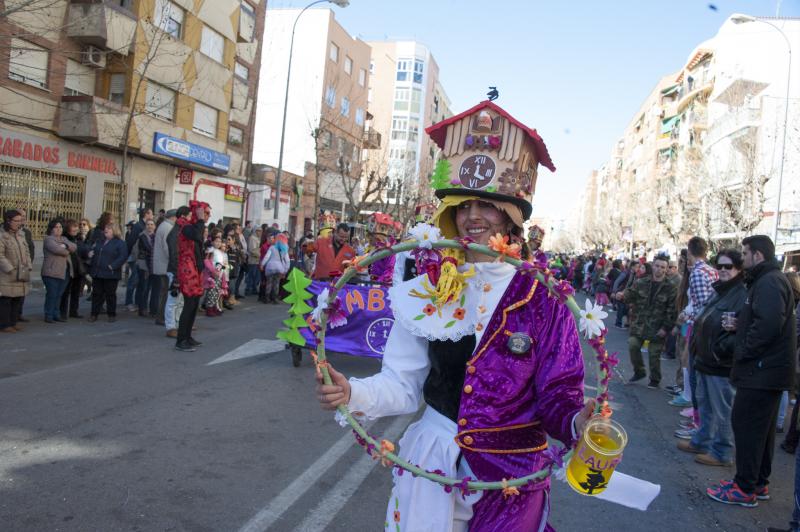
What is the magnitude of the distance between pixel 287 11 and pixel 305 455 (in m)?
45.1

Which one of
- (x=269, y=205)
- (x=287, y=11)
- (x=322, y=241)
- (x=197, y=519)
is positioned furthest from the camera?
(x=287, y=11)

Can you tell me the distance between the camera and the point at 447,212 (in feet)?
8.61

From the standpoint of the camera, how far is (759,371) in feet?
16.2

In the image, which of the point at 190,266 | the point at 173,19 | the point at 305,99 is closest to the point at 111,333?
the point at 190,266

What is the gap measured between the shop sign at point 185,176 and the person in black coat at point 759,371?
977 inches

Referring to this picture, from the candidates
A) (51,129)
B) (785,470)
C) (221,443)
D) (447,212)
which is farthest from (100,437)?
(51,129)

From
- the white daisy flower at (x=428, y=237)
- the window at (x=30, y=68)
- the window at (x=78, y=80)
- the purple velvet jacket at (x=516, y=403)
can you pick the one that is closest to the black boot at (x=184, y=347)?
the white daisy flower at (x=428, y=237)

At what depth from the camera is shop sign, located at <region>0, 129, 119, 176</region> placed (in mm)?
17922

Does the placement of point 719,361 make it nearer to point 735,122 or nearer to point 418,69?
point 735,122

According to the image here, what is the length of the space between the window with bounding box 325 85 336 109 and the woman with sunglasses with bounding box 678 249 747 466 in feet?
125

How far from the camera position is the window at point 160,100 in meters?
23.3

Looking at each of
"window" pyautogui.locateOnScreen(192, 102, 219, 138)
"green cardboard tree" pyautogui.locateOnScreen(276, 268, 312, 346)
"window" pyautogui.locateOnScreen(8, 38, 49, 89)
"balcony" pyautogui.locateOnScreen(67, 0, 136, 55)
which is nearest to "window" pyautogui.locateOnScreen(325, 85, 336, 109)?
"window" pyautogui.locateOnScreen(192, 102, 219, 138)

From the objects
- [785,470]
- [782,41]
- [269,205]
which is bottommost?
[785,470]

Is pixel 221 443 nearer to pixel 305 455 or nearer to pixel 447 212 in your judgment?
pixel 305 455
